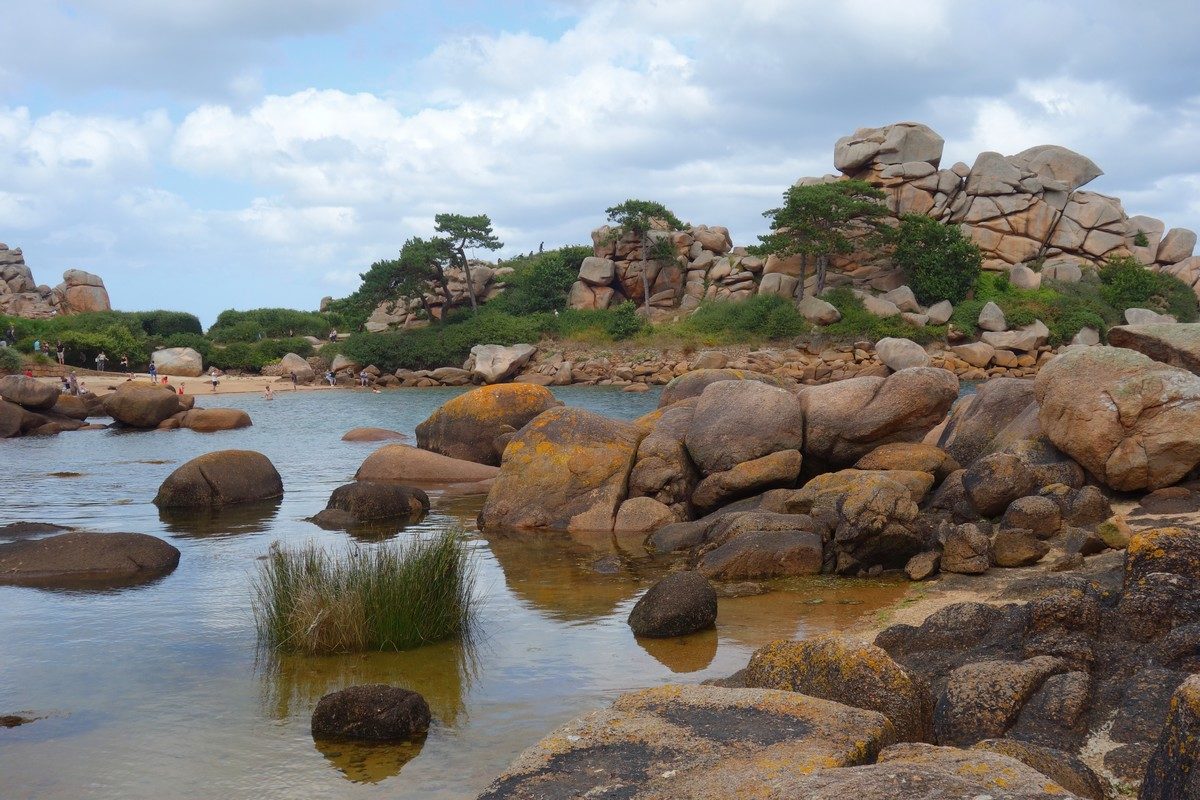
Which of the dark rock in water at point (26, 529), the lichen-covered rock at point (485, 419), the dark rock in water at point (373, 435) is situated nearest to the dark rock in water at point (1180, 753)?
the dark rock in water at point (26, 529)

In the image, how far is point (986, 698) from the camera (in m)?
6.11

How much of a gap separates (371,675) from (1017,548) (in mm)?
7169

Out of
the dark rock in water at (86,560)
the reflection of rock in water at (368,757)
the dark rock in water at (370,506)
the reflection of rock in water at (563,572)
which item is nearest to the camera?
the reflection of rock in water at (368,757)

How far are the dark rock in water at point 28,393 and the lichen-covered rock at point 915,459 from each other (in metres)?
31.6

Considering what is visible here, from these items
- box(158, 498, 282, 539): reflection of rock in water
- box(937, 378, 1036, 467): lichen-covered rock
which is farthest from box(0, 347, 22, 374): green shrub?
box(937, 378, 1036, 467): lichen-covered rock

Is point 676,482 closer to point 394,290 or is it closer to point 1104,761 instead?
point 1104,761

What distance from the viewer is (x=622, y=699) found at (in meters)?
5.32

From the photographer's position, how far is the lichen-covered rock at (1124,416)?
1274cm

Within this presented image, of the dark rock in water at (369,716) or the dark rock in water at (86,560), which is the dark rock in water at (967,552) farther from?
the dark rock in water at (86,560)

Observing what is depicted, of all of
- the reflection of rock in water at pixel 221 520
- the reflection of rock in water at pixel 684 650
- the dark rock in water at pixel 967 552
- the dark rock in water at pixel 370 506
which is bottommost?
the reflection of rock in water at pixel 221 520

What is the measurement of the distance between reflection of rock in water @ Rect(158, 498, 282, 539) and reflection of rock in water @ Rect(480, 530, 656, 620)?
417 cm

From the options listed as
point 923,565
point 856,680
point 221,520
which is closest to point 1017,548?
point 923,565

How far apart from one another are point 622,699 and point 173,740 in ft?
13.8

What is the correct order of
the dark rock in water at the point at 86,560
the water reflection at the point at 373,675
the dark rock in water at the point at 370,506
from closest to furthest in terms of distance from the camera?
the water reflection at the point at 373,675
the dark rock in water at the point at 86,560
the dark rock in water at the point at 370,506
